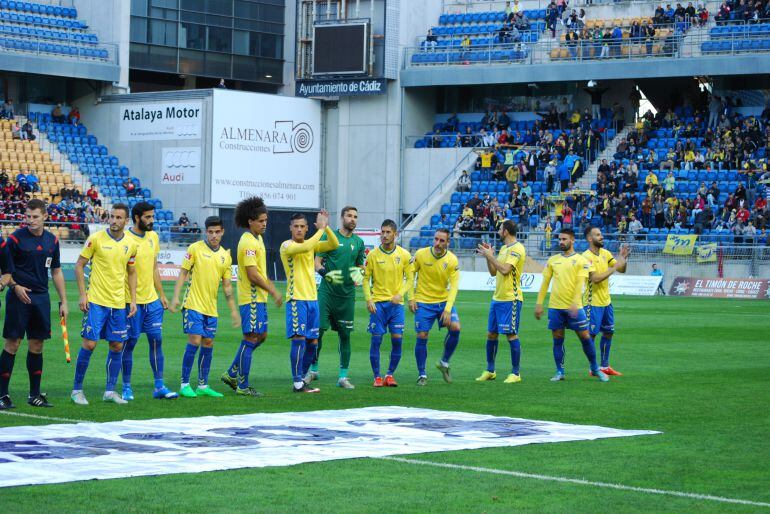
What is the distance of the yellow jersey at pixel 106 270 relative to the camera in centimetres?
1402

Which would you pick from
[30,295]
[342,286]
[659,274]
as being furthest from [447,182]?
[30,295]

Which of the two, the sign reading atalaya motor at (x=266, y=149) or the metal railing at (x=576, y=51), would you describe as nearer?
the metal railing at (x=576, y=51)

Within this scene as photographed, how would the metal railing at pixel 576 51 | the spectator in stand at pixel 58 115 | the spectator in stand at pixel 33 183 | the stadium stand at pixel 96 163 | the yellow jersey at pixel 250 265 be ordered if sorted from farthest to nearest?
the spectator in stand at pixel 58 115
the stadium stand at pixel 96 163
the metal railing at pixel 576 51
the spectator in stand at pixel 33 183
the yellow jersey at pixel 250 265

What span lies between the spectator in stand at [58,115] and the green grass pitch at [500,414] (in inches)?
1413

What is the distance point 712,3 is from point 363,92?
16012mm

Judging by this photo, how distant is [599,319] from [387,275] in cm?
393

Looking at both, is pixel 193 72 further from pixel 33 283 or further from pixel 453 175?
pixel 33 283

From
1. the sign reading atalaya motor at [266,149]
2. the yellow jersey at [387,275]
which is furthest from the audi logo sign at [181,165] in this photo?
the yellow jersey at [387,275]

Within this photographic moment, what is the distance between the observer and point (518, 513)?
28.2ft

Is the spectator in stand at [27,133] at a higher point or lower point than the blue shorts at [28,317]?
higher

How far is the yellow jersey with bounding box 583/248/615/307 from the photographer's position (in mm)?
18922

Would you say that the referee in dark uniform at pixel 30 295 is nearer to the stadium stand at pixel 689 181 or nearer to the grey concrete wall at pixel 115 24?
the stadium stand at pixel 689 181

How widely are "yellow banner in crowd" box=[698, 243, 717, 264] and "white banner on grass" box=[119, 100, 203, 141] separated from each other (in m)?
22.8

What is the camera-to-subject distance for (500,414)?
13.8 metres
